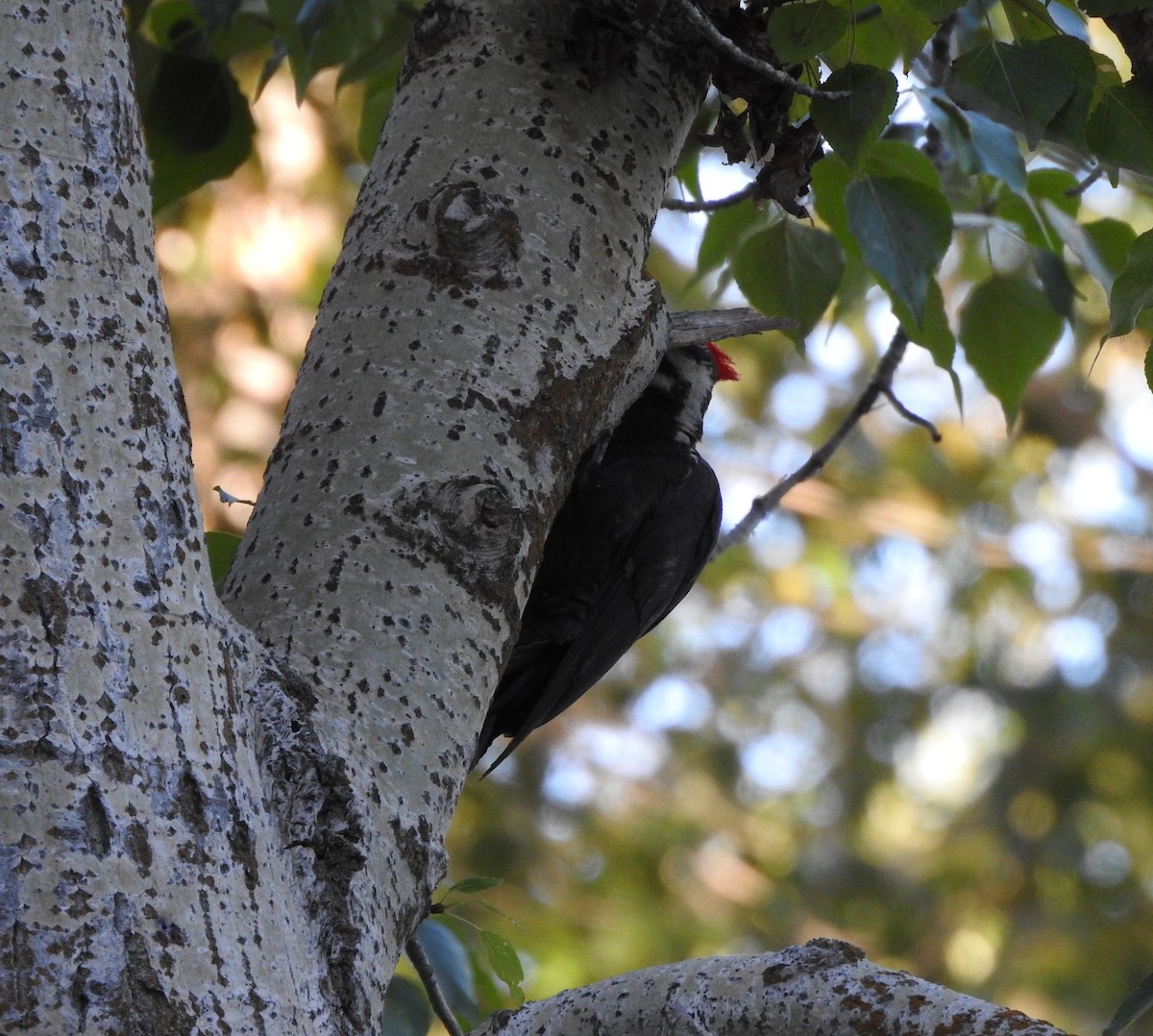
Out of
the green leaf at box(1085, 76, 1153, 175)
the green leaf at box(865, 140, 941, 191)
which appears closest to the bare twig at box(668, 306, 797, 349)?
the green leaf at box(865, 140, 941, 191)

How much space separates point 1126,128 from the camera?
1.05 m

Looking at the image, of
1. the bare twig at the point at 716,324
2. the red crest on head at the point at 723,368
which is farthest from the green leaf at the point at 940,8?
the red crest on head at the point at 723,368

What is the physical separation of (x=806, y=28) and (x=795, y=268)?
0.58m

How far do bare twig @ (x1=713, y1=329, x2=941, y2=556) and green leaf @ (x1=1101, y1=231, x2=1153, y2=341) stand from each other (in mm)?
657

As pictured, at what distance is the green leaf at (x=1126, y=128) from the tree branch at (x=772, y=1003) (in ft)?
2.16

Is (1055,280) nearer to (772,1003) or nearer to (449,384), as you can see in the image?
(449,384)

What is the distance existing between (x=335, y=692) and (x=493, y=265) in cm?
36

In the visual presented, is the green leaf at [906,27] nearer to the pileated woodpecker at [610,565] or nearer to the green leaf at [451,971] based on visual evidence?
the pileated woodpecker at [610,565]

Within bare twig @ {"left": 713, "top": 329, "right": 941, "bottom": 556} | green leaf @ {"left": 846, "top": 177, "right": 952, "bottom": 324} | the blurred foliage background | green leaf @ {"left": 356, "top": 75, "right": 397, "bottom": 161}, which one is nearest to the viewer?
green leaf @ {"left": 846, "top": 177, "right": 952, "bottom": 324}

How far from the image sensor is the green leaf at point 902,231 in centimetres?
124

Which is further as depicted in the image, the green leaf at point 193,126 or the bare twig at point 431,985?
the green leaf at point 193,126

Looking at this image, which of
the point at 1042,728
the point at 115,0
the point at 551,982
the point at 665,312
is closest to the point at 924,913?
the point at 1042,728

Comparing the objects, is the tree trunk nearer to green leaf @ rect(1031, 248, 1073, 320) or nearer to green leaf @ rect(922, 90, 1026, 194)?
green leaf @ rect(922, 90, 1026, 194)

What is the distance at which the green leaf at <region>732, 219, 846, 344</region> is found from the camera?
156cm
